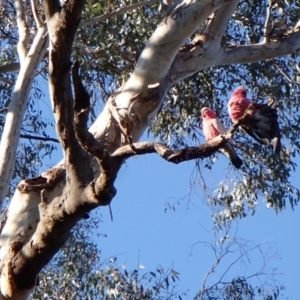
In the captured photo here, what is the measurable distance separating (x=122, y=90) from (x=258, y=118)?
1.54 m

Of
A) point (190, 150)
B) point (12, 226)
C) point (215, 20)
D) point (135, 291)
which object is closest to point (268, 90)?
point (215, 20)

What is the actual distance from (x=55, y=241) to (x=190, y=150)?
80 centimetres

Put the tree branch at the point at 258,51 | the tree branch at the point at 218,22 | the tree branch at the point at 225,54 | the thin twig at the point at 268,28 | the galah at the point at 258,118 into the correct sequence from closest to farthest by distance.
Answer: the galah at the point at 258,118
the tree branch at the point at 225,54
the tree branch at the point at 218,22
the tree branch at the point at 258,51
the thin twig at the point at 268,28

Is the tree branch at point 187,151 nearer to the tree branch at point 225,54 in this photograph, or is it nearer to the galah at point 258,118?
the galah at point 258,118

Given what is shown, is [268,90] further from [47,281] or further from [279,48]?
[47,281]

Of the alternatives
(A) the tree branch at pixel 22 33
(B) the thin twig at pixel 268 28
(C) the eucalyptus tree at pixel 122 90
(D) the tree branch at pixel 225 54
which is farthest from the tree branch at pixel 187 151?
(B) the thin twig at pixel 268 28

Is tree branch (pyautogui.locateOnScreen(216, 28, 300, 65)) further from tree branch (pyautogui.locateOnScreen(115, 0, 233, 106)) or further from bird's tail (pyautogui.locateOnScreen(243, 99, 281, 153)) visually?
bird's tail (pyautogui.locateOnScreen(243, 99, 281, 153))

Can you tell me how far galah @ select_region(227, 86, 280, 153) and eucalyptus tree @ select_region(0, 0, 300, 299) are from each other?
20 cm

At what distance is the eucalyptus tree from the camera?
305cm

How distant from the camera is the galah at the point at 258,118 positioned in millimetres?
3080

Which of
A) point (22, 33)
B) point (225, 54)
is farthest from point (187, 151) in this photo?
point (22, 33)

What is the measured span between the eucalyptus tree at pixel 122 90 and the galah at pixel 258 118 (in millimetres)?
198

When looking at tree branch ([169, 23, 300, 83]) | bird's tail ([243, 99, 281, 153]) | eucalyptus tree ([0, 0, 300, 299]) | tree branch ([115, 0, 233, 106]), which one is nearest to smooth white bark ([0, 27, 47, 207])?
eucalyptus tree ([0, 0, 300, 299])

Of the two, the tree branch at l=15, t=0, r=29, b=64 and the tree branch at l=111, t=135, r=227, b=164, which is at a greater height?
the tree branch at l=15, t=0, r=29, b=64
